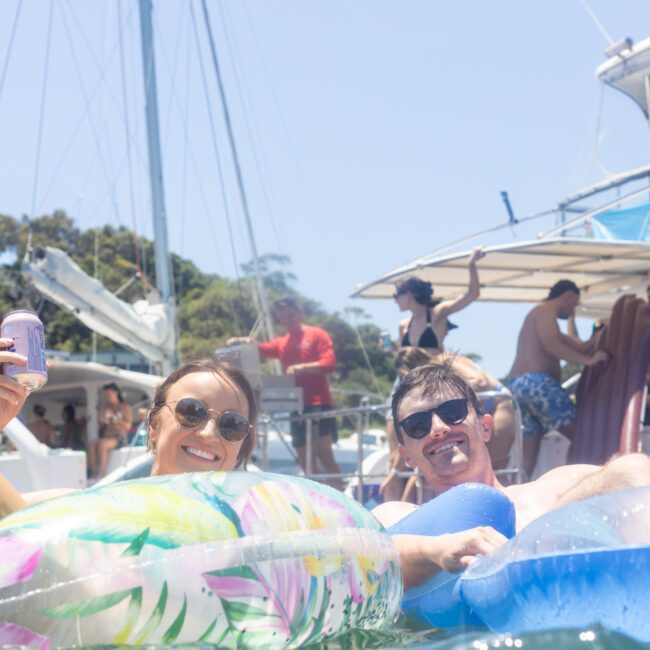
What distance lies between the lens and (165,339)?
12.8m

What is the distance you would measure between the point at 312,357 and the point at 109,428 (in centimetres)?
431

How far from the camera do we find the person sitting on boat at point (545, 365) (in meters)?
6.04

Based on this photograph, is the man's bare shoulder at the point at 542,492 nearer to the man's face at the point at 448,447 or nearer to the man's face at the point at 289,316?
the man's face at the point at 448,447

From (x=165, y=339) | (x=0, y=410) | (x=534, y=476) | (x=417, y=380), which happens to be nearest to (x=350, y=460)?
(x=165, y=339)

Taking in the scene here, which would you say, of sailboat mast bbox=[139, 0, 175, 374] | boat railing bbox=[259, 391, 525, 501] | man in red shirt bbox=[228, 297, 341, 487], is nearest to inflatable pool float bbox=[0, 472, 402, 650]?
boat railing bbox=[259, 391, 525, 501]

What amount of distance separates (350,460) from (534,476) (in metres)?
5.71

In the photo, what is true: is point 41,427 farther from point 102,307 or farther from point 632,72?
point 632,72

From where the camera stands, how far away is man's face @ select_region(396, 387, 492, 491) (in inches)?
108

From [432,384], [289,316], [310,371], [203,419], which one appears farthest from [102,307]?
[203,419]

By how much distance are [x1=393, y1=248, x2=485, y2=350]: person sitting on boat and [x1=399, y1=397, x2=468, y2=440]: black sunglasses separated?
324 cm

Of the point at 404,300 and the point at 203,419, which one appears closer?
the point at 203,419

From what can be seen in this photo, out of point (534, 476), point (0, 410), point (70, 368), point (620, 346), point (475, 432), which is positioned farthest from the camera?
point (70, 368)

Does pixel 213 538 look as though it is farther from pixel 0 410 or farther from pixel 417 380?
pixel 417 380

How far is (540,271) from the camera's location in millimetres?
6945
